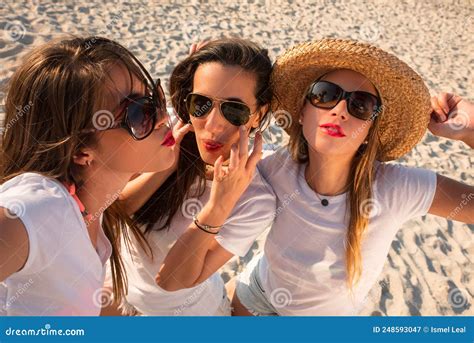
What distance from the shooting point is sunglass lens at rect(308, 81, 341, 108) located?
1.86 meters

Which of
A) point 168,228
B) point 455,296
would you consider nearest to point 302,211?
point 168,228

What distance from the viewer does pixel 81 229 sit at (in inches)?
59.6

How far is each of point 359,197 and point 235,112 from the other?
62 centimetres

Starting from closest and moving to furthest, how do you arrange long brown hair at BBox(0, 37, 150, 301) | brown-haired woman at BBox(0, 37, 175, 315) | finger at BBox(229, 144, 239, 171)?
brown-haired woman at BBox(0, 37, 175, 315), long brown hair at BBox(0, 37, 150, 301), finger at BBox(229, 144, 239, 171)

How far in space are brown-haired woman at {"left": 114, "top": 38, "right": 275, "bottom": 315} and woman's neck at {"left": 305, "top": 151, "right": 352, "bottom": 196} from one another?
215mm

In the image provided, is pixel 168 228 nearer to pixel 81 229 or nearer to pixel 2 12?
pixel 81 229

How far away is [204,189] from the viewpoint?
2072mm

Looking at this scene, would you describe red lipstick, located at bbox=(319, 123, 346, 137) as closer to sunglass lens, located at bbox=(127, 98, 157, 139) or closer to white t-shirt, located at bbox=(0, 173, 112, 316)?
sunglass lens, located at bbox=(127, 98, 157, 139)

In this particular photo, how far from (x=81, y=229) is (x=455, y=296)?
10.2ft
